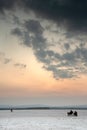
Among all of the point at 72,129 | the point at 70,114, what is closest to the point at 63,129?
the point at 72,129

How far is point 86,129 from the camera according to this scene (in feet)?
155

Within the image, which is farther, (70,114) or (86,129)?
(70,114)

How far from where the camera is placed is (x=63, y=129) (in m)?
47.9

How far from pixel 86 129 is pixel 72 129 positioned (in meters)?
2.19

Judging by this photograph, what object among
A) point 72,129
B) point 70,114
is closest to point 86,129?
point 72,129

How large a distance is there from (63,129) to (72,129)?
1.41 m

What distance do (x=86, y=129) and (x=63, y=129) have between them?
3.59 metres

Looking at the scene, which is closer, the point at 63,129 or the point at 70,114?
the point at 63,129

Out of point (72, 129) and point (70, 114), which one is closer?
point (72, 129)

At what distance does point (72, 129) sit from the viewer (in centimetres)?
4772

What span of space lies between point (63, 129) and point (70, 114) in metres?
58.1

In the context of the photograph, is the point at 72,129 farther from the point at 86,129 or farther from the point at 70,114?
the point at 70,114

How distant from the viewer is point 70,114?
105m

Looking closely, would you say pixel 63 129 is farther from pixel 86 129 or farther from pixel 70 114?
pixel 70 114
